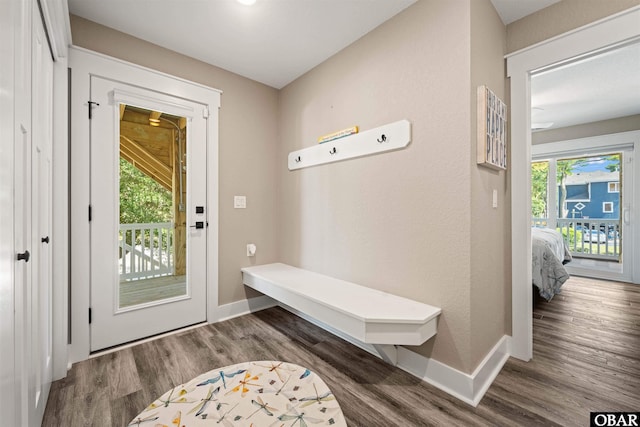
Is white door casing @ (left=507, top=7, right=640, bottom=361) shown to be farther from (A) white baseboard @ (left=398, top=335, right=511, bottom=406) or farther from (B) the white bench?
(B) the white bench

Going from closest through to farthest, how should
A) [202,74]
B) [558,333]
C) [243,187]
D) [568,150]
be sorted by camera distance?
[558,333] < [202,74] < [243,187] < [568,150]

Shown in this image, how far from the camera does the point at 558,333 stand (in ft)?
8.18

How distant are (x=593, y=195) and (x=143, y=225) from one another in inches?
280

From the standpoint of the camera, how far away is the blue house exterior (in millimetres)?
4953

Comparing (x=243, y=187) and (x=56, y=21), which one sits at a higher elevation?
(x=56, y=21)

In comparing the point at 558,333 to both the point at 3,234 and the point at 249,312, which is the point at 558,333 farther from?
the point at 3,234

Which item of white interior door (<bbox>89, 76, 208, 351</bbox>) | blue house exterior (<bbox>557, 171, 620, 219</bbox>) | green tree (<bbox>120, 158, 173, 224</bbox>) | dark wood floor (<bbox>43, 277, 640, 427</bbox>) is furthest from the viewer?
blue house exterior (<bbox>557, 171, 620, 219</bbox>)

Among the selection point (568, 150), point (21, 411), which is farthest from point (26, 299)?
point (568, 150)

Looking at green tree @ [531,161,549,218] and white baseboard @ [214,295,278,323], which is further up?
green tree @ [531,161,549,218]

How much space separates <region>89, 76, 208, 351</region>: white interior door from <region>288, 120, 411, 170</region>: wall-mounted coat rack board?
979 millimetres

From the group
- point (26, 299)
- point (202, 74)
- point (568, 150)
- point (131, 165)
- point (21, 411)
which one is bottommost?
point (21, 411)

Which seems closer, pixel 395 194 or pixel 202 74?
pixel 395 194

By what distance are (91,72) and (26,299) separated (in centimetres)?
177

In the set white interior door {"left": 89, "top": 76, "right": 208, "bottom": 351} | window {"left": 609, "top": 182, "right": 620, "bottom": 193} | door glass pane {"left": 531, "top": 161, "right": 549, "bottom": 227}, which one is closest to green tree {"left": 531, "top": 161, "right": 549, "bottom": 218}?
door glass pane {"left": 531, "top": 161, "right": 549, "bottom": 227}
